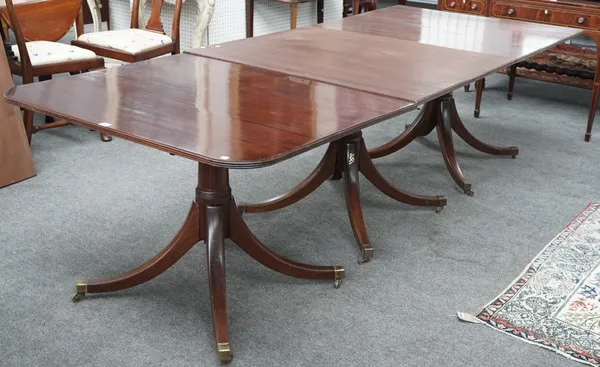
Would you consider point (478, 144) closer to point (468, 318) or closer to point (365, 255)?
point (365, 255)

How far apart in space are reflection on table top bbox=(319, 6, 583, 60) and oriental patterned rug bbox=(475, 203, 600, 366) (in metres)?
0.78

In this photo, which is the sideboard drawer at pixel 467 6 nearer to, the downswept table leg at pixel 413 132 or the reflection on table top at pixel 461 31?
the reflection on table top at pixel 461 31

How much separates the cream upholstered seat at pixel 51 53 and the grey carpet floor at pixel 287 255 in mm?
434

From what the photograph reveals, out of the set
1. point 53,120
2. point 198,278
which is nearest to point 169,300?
point 198,278

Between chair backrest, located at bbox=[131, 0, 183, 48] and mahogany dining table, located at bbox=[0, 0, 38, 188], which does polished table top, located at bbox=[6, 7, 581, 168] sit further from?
chair backrest, located at bbox=[131, 0, 183, 48]

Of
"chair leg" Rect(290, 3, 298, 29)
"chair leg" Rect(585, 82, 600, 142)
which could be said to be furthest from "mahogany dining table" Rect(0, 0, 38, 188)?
"chair leg" Rect(585, 82, 600, 142)

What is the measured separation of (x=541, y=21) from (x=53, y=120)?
9.16 ft

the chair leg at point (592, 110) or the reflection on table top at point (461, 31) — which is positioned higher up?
the reflection on table top at point (461, 31)

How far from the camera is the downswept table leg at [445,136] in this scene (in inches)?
130

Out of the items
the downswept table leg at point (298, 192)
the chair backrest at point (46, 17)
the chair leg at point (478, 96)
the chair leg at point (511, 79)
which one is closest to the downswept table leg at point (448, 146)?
the downswept table leg at point (298, 192)

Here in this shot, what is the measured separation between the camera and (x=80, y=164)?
3.44 meters

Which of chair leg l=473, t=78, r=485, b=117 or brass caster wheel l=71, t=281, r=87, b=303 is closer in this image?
brass caster wheel l=71, t=281, r=87, b=303

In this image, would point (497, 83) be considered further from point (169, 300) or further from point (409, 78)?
point (169, 300)

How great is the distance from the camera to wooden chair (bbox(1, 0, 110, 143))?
344 centimetres
